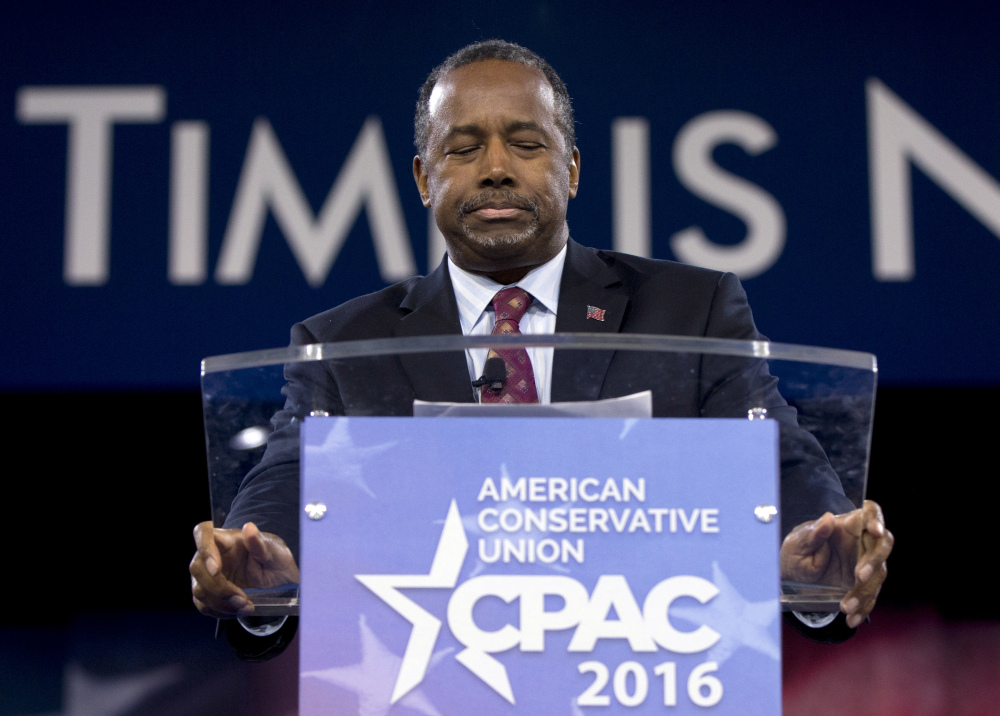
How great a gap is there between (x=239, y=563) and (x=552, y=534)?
31cm

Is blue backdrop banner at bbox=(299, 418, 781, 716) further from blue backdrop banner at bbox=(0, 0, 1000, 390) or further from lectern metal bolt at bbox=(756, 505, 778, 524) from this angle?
blue backdrop banner at bbox=(0, 0, 1000, 390)

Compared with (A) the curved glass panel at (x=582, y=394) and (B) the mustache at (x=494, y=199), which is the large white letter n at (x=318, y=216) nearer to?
(B) the mustache at (x=494, y=199)

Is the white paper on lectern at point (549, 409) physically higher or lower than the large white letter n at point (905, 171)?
lower

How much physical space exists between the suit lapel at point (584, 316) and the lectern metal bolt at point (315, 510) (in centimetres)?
23

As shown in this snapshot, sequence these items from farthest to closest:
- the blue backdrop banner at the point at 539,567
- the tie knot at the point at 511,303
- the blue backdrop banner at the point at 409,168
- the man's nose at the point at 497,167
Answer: the blue backdrop banner at the point at 409,168 → the man's nose at the point at 497,167 → the tie knot at the point at 511,303 → the blue backdrop banner at the point at 539,567

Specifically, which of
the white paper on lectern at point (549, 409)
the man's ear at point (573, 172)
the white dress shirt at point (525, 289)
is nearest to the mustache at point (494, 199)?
the white dress shirt at point (525, 289)

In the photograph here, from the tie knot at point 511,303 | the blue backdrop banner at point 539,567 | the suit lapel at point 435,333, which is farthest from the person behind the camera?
the tie knot at point 511,303

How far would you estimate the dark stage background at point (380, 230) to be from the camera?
2764 mm

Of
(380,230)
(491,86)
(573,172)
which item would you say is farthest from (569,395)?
(380,230)

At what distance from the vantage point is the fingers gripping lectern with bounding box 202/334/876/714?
887mm

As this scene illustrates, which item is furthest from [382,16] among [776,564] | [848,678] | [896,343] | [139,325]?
[776,564]

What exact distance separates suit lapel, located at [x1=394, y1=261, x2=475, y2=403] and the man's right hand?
0.20 meters

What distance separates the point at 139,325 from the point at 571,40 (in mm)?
1360

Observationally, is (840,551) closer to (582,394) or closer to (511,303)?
(582,394)
